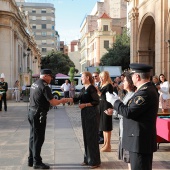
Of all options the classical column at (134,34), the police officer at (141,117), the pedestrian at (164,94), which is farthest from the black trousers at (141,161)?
the classical column at (134,34)

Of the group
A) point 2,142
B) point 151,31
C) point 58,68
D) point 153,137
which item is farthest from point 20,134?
point 58,68

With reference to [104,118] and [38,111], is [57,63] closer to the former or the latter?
[104,118]

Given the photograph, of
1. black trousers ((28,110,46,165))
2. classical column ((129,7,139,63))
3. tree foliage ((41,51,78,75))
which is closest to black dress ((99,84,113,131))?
black trousers ((28,110,46,165))

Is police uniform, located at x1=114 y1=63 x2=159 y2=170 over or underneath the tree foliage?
underneath

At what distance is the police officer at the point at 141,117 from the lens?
3771mm

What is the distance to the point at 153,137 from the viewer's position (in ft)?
13.0

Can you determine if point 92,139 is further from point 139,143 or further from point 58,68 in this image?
point 58,68

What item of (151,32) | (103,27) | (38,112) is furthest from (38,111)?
(103,27)

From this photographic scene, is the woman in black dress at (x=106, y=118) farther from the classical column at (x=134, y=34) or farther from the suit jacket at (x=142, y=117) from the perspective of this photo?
the classical column at (x=134, y=34)

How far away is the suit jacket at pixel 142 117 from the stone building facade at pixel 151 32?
15228 millimetres

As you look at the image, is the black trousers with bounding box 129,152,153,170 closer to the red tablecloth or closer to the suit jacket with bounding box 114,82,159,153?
the suit jacket with bounding box 114,82,159,153

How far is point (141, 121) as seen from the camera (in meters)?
3.84

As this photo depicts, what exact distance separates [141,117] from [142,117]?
0.4 inches

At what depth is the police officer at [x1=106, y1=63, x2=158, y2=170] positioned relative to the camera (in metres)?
3.77
